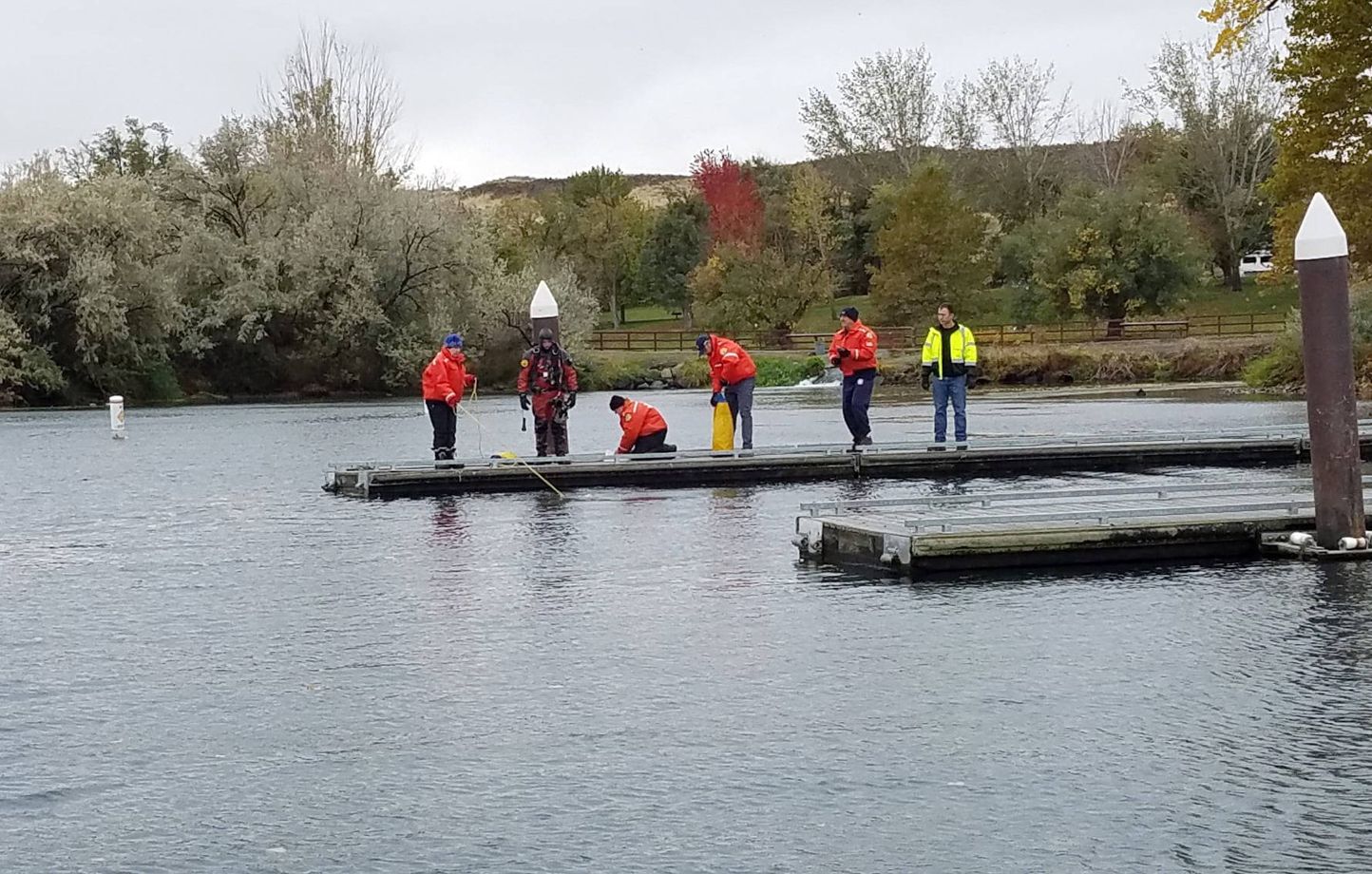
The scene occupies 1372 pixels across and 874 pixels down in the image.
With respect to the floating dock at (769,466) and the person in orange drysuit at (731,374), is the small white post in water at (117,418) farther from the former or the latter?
the person in orange drysuit at (731,374)

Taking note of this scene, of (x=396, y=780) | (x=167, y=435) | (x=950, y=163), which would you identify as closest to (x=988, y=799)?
(x=396, y=780)

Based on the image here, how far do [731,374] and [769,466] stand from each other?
1.28 m

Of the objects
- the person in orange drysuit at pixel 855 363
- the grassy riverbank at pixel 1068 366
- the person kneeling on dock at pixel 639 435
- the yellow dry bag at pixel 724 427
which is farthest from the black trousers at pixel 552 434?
the grassy riverbank at pixel 1068 366

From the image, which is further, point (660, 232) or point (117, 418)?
point (660, 232)

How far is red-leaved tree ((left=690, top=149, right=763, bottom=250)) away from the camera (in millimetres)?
96250

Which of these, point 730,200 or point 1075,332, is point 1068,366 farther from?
point 730,200

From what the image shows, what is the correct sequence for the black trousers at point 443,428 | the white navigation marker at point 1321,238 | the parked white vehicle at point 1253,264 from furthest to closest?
the parked white vehicle at point 1253,264
the black trousers at point 443,428
the white navigation marker at point 1321,238

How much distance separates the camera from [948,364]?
2234 cm

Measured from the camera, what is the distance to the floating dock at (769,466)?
21.8 metres

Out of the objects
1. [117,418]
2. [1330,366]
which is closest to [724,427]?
[1330,366]

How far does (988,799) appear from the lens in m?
7.13

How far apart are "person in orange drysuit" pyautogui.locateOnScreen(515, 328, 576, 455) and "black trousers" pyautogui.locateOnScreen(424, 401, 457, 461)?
1.02m

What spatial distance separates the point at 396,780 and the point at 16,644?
473 cm

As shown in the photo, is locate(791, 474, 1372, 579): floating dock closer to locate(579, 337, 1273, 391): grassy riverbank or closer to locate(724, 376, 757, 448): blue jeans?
locate(724, 376, 757, 448): blue jeans
